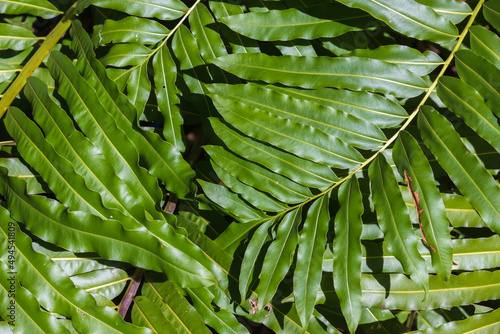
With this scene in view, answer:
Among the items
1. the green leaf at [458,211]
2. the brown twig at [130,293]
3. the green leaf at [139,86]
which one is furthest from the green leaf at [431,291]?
the green leaf at [139,86]

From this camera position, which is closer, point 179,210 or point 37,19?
point 179,210

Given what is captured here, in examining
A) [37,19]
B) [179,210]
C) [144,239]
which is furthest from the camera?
[37,19]

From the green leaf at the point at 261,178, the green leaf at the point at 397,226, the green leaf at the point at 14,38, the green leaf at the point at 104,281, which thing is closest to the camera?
the green leaf at the point at 397,226

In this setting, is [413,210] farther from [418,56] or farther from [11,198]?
[11,198]

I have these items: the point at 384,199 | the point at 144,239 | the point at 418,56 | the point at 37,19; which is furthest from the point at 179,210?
the point at 37,19

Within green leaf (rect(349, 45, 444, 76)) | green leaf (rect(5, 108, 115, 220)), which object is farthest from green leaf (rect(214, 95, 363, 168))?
green leaf (rect(5, 108, 115, 220))

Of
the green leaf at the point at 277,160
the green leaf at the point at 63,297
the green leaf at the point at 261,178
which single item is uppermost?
the green leaf at the point at 277,160

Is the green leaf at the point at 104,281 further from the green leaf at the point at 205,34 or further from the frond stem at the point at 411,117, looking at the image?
the green leaf at the point at 205,34
